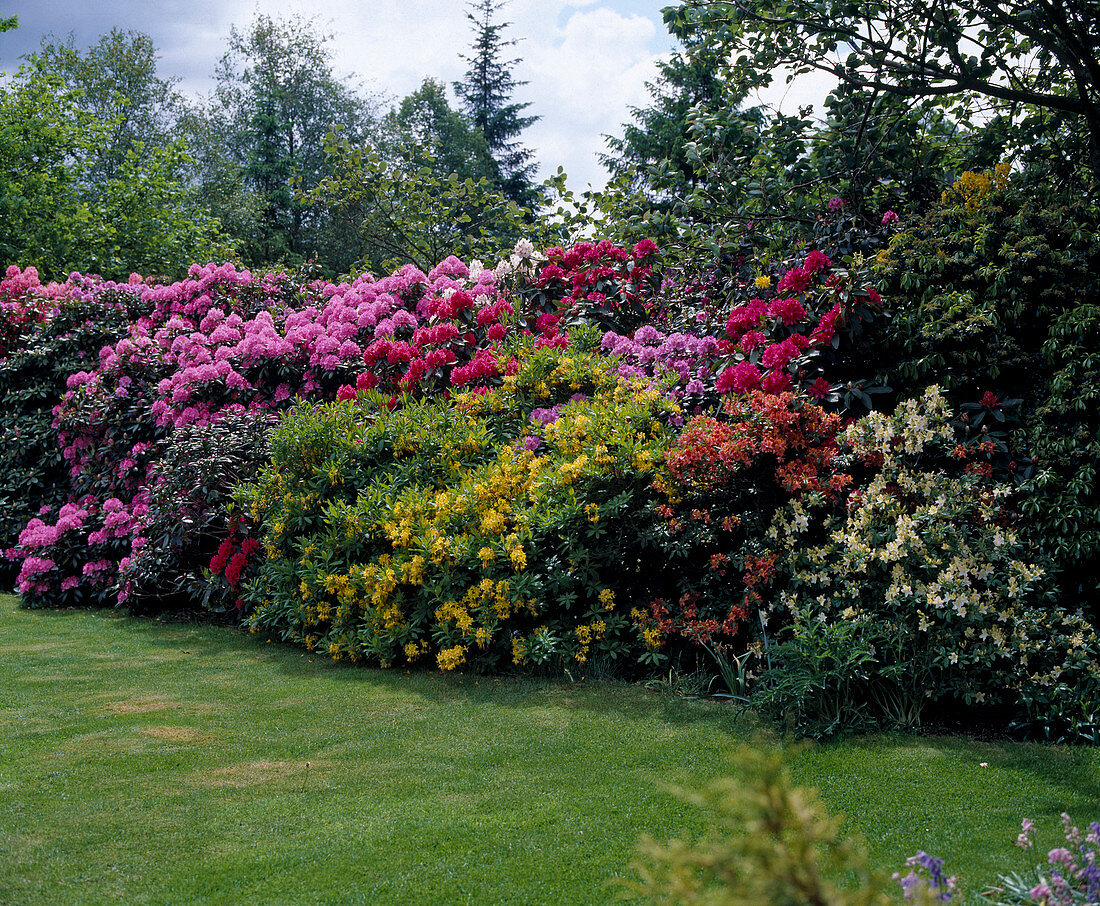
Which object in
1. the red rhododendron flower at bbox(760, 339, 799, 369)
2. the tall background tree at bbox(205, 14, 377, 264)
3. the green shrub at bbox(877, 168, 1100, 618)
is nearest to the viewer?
the green shrub at bbox(877, 168, 1100, 618)

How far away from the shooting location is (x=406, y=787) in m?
3.77

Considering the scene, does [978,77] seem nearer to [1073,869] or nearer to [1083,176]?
[1083,176]

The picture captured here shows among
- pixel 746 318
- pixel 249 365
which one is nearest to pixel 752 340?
pixel 746 318

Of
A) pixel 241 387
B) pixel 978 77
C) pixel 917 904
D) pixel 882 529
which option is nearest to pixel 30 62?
pixel 241 387

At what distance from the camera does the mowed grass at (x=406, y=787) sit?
2.97 meters

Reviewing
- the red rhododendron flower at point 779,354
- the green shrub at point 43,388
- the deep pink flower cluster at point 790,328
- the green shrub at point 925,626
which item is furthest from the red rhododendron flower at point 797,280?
the green shrub at point 43,388

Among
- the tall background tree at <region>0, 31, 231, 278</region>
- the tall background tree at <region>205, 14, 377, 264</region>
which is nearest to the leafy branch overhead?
the tall background tree at <region>0, 31, 231, 278</region>

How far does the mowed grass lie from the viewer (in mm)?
2973

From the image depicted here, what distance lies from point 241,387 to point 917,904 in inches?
317

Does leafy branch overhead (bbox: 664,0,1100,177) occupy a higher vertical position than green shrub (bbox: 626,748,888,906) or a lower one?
higher

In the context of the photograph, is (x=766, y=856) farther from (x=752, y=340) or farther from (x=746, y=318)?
(x=746, y=318)

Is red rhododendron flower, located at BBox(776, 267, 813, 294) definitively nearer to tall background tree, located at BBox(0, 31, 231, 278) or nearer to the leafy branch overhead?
the leafy branch overhead

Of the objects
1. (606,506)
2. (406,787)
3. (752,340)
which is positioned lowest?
(406,787)

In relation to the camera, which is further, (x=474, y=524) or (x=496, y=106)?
(x=496, y=106)
